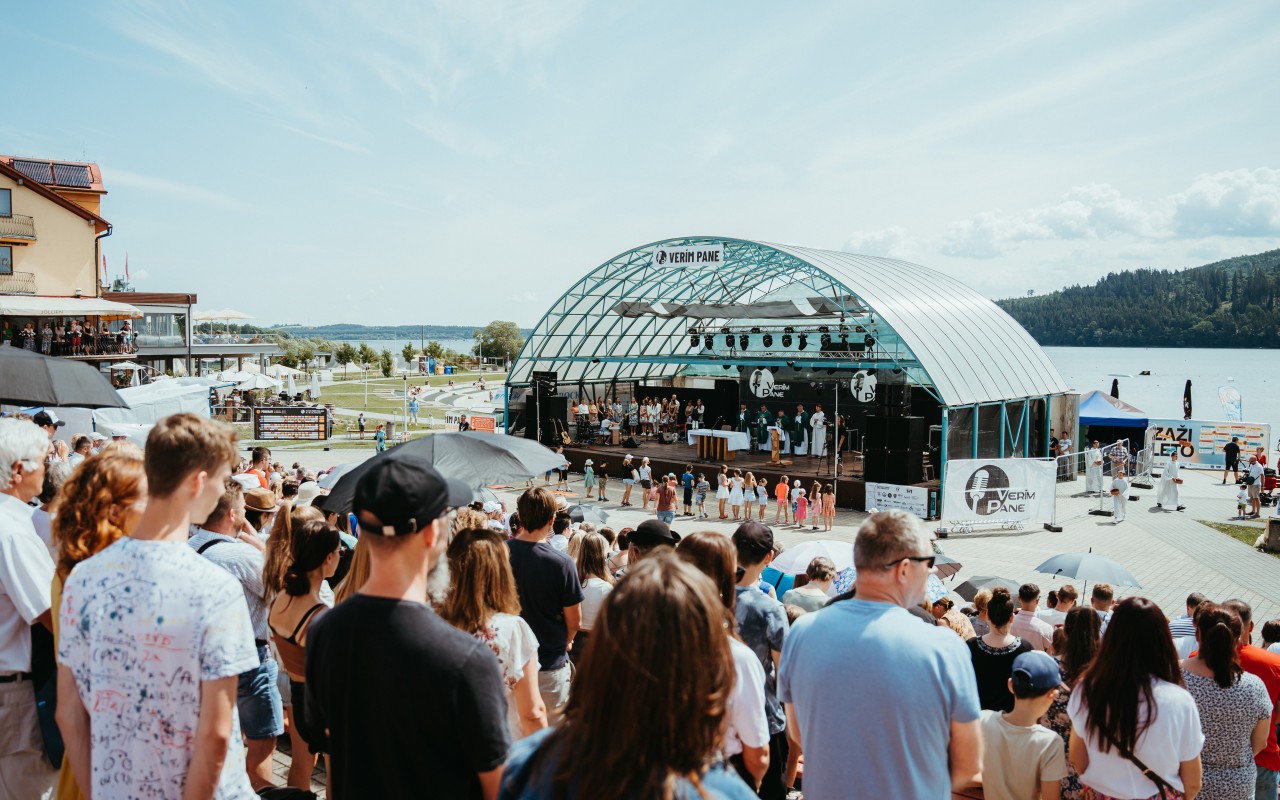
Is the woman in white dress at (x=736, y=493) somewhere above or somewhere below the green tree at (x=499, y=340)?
below

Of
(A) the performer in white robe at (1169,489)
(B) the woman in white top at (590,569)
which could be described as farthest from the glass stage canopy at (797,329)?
(B) the woman in white top at (590,569)

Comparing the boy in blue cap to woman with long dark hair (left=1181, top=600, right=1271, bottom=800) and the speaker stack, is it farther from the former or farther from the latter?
the speaker stack

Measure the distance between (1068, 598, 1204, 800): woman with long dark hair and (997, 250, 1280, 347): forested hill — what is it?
170 meters

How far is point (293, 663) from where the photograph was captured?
13.5 feet

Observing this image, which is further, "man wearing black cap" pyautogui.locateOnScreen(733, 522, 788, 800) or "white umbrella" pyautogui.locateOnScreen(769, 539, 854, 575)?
"white umbrella" pyautogui.locateOnScreen(769, 539, 854, 575)

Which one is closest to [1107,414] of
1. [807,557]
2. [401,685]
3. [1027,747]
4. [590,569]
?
[807,557]

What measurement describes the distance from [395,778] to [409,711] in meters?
0.21

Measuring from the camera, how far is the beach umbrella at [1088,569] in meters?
9.01

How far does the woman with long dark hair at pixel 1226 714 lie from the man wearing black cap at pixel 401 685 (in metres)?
3.58

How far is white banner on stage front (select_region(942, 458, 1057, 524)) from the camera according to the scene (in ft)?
58.2

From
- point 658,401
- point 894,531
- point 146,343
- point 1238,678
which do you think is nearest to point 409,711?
point 894,531

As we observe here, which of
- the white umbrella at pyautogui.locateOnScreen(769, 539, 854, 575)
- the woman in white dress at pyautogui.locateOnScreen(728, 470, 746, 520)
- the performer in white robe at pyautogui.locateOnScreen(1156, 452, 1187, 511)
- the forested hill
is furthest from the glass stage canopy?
the forested hill

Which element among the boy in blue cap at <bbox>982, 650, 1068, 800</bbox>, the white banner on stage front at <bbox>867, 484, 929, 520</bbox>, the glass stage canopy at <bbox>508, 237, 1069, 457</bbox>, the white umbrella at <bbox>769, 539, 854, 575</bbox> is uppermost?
the glass stage canopy at <bbox>508, 237, 1069, 457</bbox>

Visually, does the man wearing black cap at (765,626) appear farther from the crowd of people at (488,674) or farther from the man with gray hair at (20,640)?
the man with gray hair at (20,640)
